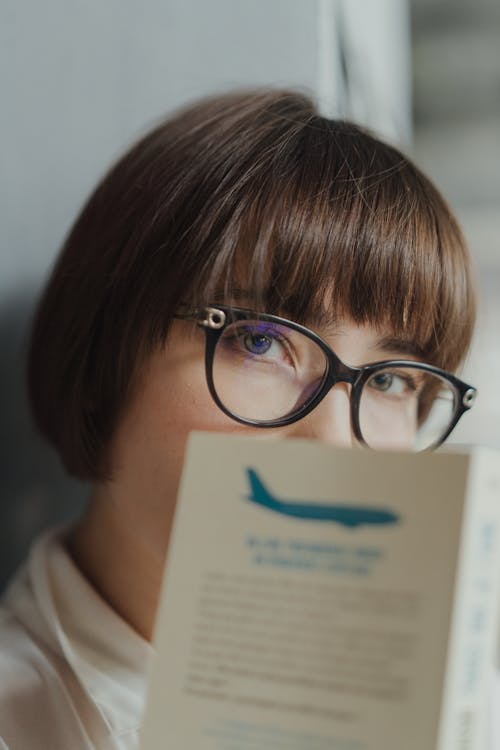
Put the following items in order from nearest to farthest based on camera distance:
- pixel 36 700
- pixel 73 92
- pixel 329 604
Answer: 1. pixel 329 604
2. pixel 36 700
3. pixel 73 92

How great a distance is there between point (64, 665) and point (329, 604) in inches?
15.1

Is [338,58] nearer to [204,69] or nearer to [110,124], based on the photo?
[204,69]

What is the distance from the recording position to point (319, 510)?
0.41m

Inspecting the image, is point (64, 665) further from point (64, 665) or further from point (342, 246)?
point (342, 246)

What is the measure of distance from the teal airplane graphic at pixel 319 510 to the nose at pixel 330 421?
0.24m

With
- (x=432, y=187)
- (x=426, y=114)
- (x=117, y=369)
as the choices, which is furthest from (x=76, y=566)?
(x=426, y=114)

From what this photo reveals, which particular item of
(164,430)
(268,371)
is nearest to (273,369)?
(268,371)

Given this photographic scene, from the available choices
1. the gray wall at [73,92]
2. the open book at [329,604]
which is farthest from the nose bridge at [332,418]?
the gray wall at [73,92]

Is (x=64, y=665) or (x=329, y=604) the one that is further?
(x=64, y=665)

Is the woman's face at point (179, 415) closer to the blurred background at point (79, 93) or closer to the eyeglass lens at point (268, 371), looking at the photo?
the eyeglass lens at point (268, 371)

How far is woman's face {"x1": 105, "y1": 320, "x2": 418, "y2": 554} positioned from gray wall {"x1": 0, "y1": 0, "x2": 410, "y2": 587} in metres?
0.26

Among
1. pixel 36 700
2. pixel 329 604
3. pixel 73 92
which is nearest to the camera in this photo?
pixel 329 604

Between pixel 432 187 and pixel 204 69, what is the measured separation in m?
0.46

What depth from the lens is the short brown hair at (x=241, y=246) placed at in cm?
67
